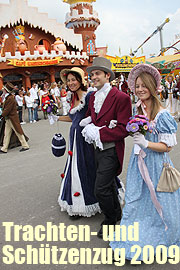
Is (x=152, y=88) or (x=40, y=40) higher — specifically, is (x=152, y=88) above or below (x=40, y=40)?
below

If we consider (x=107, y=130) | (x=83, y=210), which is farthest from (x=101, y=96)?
(x=83, y=210)

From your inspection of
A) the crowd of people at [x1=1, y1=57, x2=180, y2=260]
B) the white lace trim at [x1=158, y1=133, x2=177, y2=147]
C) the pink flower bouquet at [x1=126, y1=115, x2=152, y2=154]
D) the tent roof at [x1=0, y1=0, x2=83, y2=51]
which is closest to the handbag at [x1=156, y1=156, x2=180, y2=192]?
the crowd of people at [x1=1, y1=57, x2=180, y2=260]

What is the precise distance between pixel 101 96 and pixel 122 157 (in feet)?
2.20

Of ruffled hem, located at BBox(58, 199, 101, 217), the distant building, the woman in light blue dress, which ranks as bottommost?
ruffled hem, located at BBox(58, 199, 101, 217)

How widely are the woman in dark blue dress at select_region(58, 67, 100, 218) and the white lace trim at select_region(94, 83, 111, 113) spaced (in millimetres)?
423

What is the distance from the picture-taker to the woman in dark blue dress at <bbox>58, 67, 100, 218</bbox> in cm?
299

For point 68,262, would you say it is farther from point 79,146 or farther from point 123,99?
point 123,99

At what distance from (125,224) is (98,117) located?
1.06 m

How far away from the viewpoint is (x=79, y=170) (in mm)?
2992

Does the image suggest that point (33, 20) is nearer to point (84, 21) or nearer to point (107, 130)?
point (84, 21)

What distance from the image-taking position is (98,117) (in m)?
2.54

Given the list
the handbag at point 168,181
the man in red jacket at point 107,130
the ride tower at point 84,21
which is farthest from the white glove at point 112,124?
the ride tower at point 84,21

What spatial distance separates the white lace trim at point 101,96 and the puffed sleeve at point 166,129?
676mm

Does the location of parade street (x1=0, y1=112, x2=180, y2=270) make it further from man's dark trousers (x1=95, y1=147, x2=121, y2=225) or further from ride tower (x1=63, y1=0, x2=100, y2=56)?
ride tower (x1=63, y1=0, x2=100, y2=56)
